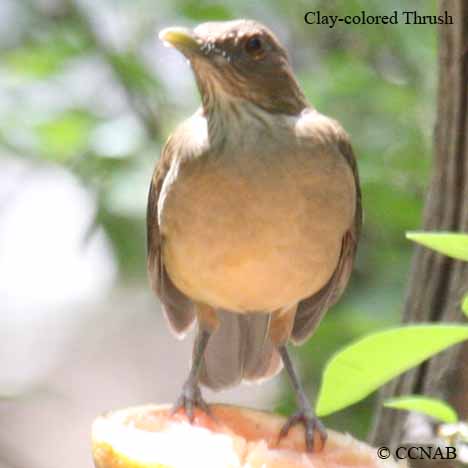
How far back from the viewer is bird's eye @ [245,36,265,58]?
387 centimetres

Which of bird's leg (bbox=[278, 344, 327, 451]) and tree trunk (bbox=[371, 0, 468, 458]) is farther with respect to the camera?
bird's leg (bbox=[278, 344, 327, 451])

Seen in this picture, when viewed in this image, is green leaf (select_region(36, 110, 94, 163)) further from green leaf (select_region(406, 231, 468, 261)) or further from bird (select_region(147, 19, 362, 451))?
green leaf (select_region(406, 231, 468, 261))

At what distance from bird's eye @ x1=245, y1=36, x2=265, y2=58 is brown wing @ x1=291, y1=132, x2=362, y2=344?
0.39 metres

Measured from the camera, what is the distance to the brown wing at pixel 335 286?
13.4 feet

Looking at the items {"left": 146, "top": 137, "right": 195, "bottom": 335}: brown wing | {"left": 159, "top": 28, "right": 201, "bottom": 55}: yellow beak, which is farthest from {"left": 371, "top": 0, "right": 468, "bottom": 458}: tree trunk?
{"left": 146, "top": 137, "right": 195, "bottom": 335}: brown wing

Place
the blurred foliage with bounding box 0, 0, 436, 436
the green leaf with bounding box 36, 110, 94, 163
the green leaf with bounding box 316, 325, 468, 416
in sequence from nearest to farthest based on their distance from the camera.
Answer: the green leaf with bounding box 316, 325, 468, 416 < the blurred foliage with bounding box 0, 0, 436, 436 < the green leaf with bounding box 36, 110, 94, 163

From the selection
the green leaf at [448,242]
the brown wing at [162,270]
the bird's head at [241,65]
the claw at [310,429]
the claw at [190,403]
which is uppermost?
the bird's head at [241,65]

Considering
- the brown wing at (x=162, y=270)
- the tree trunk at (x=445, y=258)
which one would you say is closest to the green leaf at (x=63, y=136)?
the brown wing at (x=162, y=270)

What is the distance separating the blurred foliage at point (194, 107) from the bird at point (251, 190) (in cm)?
59

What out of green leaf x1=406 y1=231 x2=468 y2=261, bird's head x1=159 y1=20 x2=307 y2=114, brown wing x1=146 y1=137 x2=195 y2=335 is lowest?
brown wing x1=146 y1=137 x2=195 y2=335

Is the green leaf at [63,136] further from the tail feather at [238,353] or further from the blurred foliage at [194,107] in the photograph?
the tail feather at [238,353]

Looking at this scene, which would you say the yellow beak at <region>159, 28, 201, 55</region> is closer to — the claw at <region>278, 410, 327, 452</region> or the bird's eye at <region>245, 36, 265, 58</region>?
the bird's eye at <region>245, 36, 265, 58</region>

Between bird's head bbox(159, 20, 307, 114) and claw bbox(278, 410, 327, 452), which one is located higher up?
bird's head bbox(159, 20, 307, 114)

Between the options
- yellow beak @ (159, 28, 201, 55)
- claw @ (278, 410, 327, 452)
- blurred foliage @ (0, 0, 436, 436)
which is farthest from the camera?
blurred foliage @ (0, 0, 436, 436)
